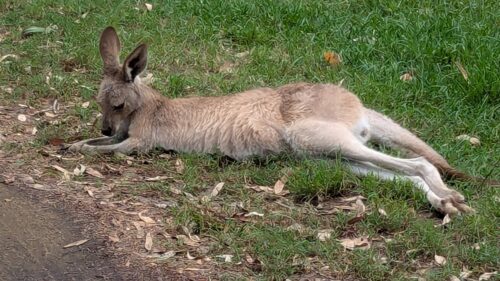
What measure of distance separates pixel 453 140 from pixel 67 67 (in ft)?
11.5

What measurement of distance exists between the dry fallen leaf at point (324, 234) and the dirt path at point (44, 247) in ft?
3.74

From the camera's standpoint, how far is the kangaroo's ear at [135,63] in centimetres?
632

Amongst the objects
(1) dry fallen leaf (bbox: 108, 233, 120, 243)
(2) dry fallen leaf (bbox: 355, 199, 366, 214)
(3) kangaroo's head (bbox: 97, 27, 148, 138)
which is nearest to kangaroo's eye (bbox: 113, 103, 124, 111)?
(3) kangaroo's head (bbox: 97, 27, 148, 138)

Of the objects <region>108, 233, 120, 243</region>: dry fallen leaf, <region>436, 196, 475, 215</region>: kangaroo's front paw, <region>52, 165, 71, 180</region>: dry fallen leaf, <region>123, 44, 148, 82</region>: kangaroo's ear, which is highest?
<region>123, 44, 148, 82</region>: kangaroo's ear

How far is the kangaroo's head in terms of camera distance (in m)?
6.42

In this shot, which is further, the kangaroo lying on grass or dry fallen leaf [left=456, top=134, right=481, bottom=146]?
dry fallen leaf [left=456, top=134, right=481, bottom=146]

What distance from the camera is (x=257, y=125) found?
611 centimetres

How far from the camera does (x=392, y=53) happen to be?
299 inches

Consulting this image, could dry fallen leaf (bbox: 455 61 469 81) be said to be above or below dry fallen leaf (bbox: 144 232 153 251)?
above

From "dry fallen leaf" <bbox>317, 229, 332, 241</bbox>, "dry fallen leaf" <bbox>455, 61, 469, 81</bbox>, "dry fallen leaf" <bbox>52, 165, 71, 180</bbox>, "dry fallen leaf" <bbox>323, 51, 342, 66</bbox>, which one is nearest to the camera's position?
"dry fallen leaf" <bbox>317, 229, 332, 241</bbox>

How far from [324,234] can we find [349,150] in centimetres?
85

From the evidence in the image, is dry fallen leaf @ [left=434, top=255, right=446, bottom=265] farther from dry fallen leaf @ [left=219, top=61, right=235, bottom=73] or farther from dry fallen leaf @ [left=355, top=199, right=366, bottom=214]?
dry fallen leaf @ [left=219, top=61, right=235, bottom=73]

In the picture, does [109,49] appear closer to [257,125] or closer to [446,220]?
[257,125]

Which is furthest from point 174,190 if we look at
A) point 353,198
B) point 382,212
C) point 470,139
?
point 470,139
